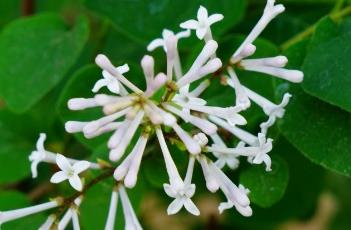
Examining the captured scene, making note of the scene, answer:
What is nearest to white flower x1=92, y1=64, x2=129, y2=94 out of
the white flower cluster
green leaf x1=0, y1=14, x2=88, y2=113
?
the white flower cluster

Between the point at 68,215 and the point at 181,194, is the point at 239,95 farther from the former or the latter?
the point at 68,215

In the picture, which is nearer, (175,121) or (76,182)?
(175,121)

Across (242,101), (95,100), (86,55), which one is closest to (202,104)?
(242,101)

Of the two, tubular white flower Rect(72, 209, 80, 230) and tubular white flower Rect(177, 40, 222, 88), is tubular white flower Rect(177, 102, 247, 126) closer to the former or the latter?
tubular white flower Rect(177, 40, 222, 88)

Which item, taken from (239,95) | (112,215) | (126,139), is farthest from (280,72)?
(112,215)

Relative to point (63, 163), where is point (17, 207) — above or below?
below

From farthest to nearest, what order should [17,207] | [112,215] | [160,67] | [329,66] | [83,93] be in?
[160,67] < [17,207] < [83,93] < [329,66] < [112,215]

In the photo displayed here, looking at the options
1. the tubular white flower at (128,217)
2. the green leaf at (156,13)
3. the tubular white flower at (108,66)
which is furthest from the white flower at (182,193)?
the green leaf at (156,13)
